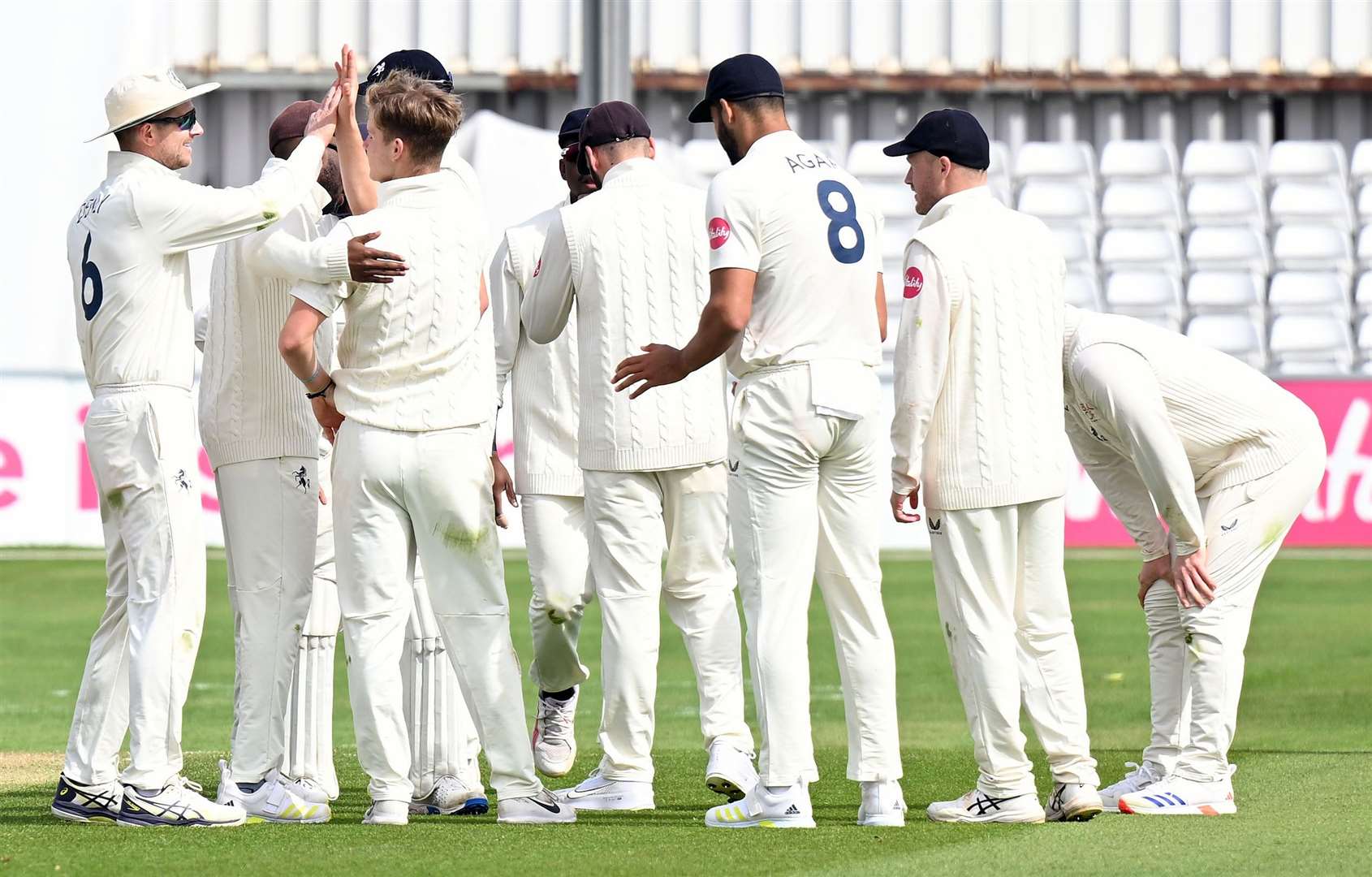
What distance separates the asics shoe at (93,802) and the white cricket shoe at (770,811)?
5.54 feet

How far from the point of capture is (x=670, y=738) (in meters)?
7.77

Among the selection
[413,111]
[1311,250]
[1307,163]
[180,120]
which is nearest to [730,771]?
[413,111]

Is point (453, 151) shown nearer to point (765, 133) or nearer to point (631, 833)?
point (765, 133)

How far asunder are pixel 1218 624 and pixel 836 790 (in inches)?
53.7

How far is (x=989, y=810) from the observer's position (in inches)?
218

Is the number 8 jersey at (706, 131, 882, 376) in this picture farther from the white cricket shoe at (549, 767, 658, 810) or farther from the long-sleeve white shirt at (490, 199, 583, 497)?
the white cricket shoe at (549, 767, 658, 810)

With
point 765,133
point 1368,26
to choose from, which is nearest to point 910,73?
point 1368,26

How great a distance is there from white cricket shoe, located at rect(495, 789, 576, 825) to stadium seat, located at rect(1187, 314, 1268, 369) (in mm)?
13785

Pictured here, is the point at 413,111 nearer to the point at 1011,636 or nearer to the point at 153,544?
the point at 153,544

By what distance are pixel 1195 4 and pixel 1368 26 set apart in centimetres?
183

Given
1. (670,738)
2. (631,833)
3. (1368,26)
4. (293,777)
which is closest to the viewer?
(631,833)

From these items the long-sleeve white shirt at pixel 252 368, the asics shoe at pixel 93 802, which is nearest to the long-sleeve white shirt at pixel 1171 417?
the long-sleeve white shirt at pixel 252 368

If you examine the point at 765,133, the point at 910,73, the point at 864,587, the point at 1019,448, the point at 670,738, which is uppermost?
the point at 910,73

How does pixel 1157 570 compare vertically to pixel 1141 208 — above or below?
below
